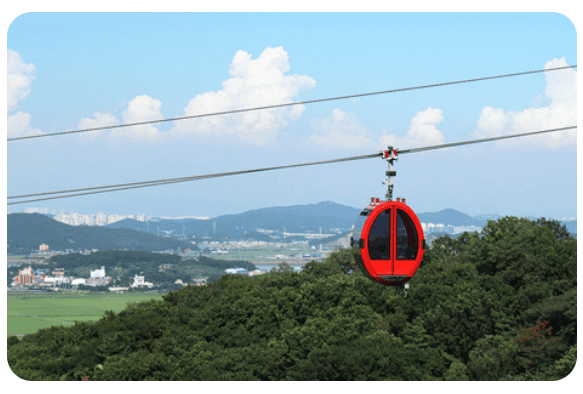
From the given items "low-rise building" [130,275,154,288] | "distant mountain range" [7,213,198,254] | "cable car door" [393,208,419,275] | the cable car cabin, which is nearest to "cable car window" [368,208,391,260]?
the cable car cabin

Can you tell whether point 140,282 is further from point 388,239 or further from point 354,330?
point 388,239

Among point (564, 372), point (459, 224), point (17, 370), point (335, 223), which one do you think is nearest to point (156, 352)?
point (17, 370)

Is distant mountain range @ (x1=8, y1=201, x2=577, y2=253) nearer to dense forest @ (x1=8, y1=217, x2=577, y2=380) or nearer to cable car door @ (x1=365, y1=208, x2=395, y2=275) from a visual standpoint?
dense forest @ (x1=8, y1=217, x2=577, y2=380)

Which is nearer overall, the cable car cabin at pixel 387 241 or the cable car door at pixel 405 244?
the cable car cabin at pixel 387 241

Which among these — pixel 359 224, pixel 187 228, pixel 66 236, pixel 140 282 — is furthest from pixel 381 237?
pixel 187 228

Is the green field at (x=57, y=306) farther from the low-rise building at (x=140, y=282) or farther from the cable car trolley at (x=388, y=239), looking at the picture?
the cable car trolley at (x=388, y=239)

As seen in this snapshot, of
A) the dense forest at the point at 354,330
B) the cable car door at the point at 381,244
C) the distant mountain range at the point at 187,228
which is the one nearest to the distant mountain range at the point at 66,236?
the distant mountain range at the point at 187,228
